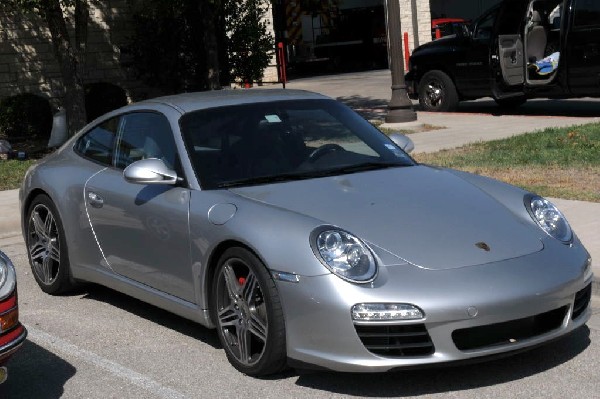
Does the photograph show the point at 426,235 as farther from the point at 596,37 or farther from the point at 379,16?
the point at 379,16

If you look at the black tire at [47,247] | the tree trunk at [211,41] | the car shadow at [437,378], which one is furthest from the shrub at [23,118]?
the car shadow at [437,378]

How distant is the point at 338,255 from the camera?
16.4 feet

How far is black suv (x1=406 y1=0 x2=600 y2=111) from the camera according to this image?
1575 cm

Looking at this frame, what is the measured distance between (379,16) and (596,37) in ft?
64.7

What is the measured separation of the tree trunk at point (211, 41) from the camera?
1808cm


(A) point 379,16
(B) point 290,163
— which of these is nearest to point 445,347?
(B) point 290,163

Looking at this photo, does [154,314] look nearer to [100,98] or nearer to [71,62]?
[71,62]

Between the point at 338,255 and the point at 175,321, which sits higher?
the point at 338,255

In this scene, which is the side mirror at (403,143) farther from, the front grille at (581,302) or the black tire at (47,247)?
the black tire at (47,247)

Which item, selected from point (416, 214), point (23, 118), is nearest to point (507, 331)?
point (416, 214)

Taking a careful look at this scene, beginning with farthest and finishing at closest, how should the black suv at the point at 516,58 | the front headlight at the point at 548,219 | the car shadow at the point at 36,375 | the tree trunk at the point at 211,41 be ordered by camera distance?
the tree trunk at the point at 211,41 → the black suv at the point at 516,58 → the front headlight at the point at 548,219 → the car shadow at the point at 36,375

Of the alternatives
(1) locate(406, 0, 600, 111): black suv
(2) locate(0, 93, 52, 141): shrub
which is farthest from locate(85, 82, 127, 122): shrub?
(1) locate(406, 0, 600, 111): black suv

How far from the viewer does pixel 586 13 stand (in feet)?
51.4

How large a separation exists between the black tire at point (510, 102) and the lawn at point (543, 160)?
335 cm
